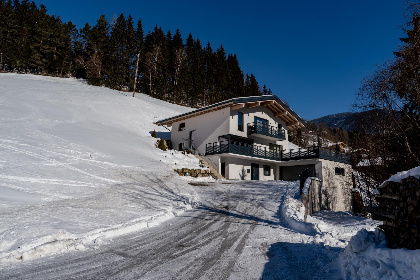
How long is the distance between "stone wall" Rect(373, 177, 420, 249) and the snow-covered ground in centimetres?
28

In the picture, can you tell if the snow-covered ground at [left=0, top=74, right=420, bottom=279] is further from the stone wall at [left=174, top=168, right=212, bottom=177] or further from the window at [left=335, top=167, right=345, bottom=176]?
the window at [left=335, top=167, right=345, bottom=176]

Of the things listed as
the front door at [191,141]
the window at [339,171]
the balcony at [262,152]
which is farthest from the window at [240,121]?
the window at [339,171]

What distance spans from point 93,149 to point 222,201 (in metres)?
12.1

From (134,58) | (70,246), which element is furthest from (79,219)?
(134,58)

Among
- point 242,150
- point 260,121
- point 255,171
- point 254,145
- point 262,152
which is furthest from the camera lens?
point 260,121

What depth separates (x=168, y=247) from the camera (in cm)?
627

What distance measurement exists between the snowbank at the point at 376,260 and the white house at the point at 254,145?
2072 centimetres

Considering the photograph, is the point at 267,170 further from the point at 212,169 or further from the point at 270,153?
the point at 212,169

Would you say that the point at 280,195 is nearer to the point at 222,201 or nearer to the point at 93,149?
the point at 222,201

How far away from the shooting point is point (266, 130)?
29719 mm

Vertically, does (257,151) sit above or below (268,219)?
above

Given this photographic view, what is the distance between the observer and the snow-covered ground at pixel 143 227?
473 cm

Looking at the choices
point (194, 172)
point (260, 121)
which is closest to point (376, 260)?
point (194, 172)

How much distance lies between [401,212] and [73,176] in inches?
569
